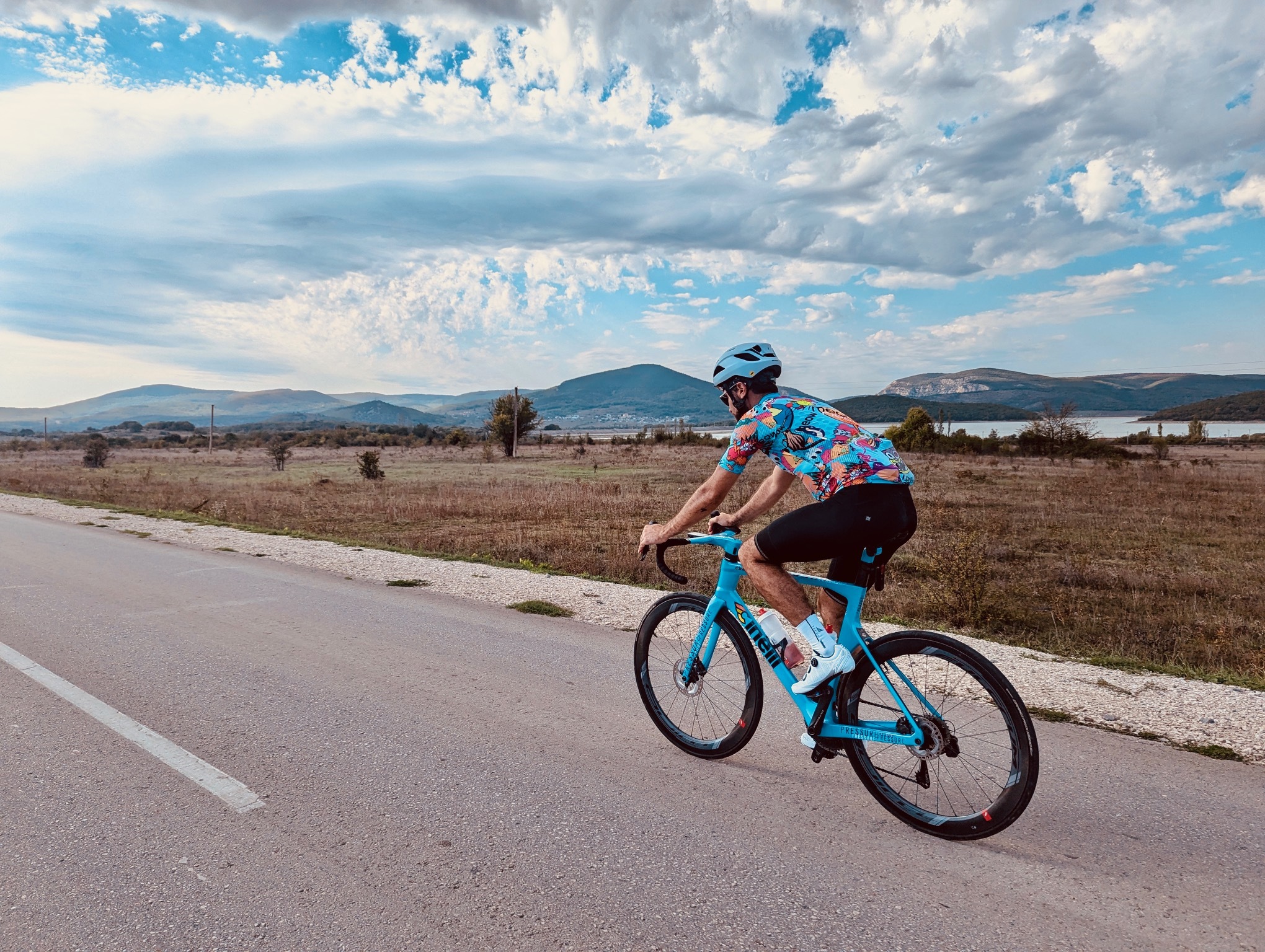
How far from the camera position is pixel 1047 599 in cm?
1102

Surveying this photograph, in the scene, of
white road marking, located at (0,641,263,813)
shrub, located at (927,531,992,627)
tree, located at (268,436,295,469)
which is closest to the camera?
white road marking, located at (0,641,263,813)

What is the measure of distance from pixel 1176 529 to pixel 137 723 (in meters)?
21.4

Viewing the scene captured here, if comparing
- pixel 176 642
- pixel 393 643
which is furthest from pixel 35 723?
pixel 393 643

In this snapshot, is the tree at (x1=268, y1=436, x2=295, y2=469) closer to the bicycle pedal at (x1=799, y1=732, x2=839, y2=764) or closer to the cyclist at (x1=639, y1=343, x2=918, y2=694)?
the cyclist at (x1=639, y1=343, x2=918, y2=694)

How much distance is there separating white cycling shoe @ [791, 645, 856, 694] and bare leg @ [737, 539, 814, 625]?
0.22m

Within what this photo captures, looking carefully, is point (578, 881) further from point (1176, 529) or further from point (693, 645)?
point (1176, 529)

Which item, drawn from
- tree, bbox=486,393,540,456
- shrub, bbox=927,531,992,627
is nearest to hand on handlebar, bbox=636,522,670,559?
shrub, bbox=927,531,992,627

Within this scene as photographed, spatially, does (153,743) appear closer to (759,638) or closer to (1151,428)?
(759,638)

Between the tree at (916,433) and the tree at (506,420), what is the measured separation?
34.0m

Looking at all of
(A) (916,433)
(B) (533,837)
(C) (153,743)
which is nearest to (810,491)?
(B) (533,837)

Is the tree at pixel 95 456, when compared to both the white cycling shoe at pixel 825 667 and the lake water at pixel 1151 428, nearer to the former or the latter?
the white cycling shoe at pixel 825 667

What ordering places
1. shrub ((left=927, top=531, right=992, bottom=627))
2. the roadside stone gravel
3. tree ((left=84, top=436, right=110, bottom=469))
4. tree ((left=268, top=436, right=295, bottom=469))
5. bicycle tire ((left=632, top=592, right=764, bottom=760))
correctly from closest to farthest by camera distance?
bicycle tire ((left=632, top=592, right=764, bottom=760)) < the roadside stone gravel < shrub ((left=927, top=531, right=992, bottom=627)) < tree ((left=268, top=436, right=295, bottom=469)) < tree ((left=84, top=436, right=110, bottom=469))

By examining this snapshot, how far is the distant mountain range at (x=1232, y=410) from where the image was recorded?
504 feet

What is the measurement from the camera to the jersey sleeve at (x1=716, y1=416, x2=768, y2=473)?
12.3ft
